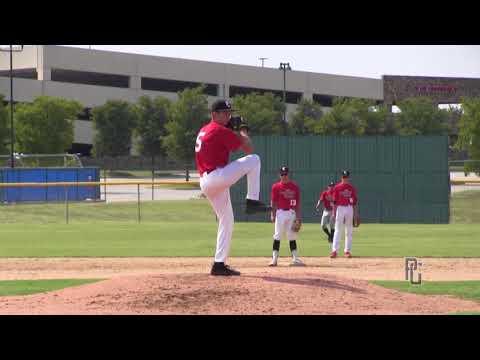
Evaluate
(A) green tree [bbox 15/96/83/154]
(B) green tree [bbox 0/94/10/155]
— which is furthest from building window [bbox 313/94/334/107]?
(B) green tree [bbox 0/94/10/155]

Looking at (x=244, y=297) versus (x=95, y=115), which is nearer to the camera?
(x=244, y=297)

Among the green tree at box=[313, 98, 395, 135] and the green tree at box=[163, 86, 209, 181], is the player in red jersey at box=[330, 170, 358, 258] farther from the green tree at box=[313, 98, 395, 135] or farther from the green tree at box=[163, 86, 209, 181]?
the green tree at box=[313, 98, 395, 135]

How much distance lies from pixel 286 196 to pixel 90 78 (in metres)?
59.6

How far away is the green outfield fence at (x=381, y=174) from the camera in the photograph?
1481 inches

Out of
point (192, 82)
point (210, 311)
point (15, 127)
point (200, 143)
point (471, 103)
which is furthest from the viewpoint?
point (192, 82)

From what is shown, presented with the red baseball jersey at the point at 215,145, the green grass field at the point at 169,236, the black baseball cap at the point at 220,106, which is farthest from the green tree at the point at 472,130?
the red baseball jersey at the point at 215,145

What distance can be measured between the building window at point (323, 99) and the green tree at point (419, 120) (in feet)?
45.3

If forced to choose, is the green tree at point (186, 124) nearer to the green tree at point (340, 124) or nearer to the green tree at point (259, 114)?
the green tree at point (259, 114)

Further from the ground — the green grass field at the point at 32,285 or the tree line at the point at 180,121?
the tree line at the point at 180,121

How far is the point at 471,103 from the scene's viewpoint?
53.2 meters

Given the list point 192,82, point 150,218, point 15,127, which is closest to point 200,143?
point 150,218

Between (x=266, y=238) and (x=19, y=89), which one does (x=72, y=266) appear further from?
(x=19, y=89)

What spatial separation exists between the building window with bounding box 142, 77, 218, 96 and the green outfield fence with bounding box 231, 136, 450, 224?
39.1 metres

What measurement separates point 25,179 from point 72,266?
88.0 feet
